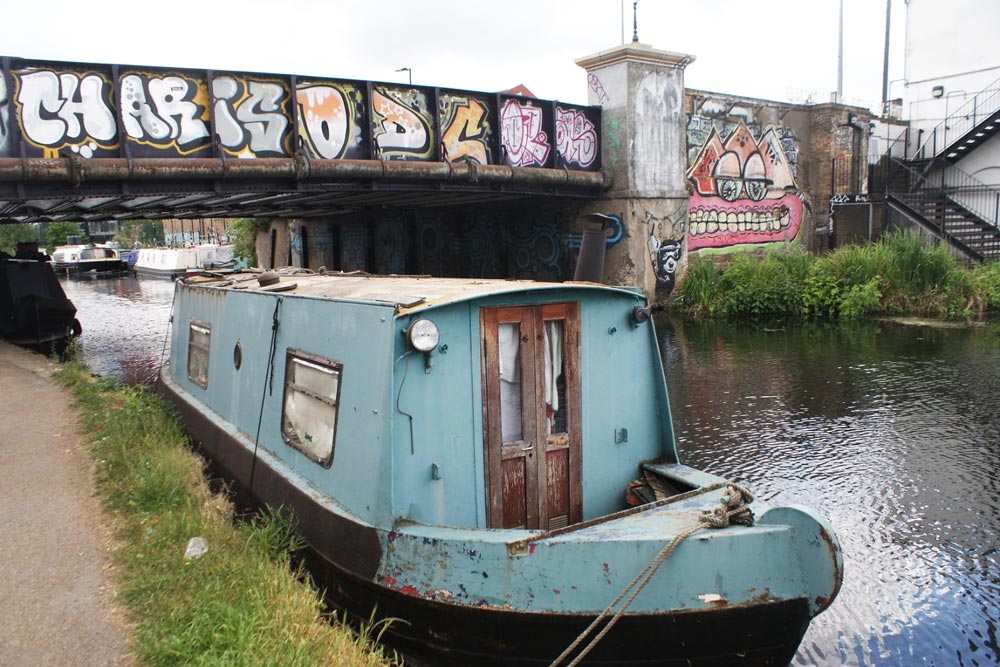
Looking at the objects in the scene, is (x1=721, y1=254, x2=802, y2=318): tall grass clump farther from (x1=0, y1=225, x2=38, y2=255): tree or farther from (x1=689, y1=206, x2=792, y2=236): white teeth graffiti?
(x1=0, y1=225, x2=38, y2=255): tree

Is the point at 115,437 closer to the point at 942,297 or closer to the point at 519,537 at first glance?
the point at 519,537

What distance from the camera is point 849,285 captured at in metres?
16.8

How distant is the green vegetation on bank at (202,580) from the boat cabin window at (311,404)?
1.87ft

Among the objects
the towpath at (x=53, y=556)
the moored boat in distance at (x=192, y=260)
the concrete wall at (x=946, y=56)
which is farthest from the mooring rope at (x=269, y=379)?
the moored boat in distance at (x=192, y=260)

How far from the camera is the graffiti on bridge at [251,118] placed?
10000 millimetres

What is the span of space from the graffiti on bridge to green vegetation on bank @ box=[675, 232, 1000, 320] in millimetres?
5108

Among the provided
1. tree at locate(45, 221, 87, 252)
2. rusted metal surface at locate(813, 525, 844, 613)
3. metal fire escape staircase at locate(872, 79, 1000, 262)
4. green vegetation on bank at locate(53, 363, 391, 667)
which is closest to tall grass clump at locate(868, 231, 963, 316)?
metal fire escape staircase at locate(872, 79, 1000, 262)

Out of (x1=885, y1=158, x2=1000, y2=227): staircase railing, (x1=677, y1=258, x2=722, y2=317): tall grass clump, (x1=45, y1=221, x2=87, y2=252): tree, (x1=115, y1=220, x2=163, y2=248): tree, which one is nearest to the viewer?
(x1=677, y1=258, x2=722, y2=317): tall grass clump

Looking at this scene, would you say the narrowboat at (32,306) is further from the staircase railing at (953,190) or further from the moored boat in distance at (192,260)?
the staircase railing at (953,190)

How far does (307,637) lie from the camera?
3.83 meters

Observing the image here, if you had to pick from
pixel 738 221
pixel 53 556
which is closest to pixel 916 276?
pixel 738 221

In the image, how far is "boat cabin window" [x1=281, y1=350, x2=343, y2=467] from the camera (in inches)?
201

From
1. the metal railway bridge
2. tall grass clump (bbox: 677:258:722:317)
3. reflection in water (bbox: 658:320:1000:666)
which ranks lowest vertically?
reflection in water (bbox: 658:320:1000:666)

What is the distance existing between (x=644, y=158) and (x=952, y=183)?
38.6ft
